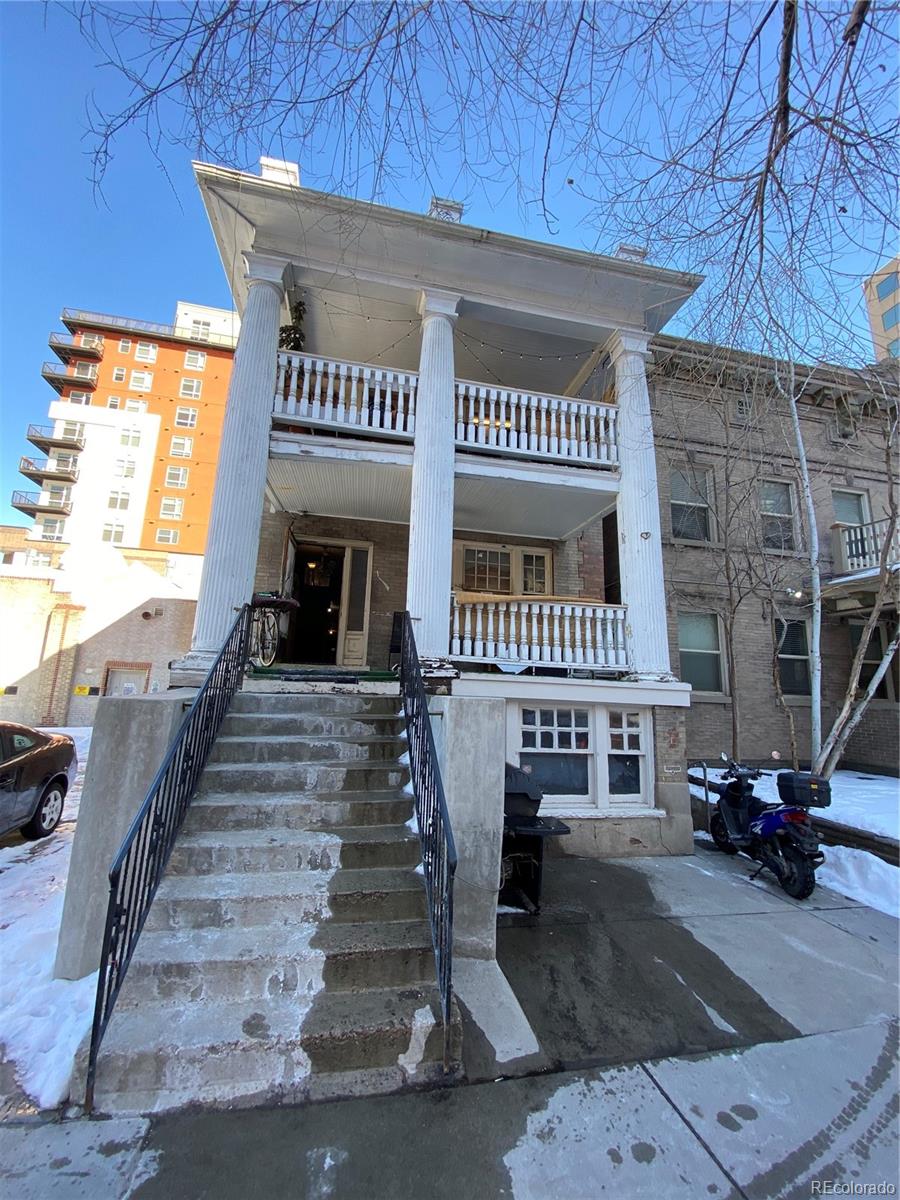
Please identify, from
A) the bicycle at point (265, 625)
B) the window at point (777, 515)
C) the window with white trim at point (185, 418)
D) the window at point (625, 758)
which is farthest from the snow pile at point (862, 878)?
the window with white trim at point (185, 418)

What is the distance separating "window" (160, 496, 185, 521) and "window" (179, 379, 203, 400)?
8979 mm

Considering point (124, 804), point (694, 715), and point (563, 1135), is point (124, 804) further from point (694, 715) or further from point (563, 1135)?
point (694, 715)

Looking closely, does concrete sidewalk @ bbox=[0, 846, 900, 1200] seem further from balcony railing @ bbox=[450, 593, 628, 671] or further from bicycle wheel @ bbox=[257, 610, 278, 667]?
bicycle wheel @ bbox=[257, 610, 278, 667]

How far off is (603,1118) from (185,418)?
46.6 m

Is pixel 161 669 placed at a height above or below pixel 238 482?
below

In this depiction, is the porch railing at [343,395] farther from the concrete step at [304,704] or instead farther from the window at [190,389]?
the window at [190,389]

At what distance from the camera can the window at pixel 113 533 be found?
37.1 meters

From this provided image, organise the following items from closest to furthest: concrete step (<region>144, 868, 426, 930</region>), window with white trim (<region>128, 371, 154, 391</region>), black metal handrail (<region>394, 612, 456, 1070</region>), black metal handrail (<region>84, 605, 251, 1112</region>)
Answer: black metal handrail (<region>84, 605, 251, 1112</region>) → black metal handrail (<region>394, 612, 456, 1070</region>) → concrete step (<region>144, 868, 426, 930</region>) → window with white trim (<region>128, 371, 154, 391</region>)

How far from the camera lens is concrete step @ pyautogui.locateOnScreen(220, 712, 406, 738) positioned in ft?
14.7

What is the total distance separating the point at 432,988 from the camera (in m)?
2.86

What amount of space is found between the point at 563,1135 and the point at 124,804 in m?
3.11

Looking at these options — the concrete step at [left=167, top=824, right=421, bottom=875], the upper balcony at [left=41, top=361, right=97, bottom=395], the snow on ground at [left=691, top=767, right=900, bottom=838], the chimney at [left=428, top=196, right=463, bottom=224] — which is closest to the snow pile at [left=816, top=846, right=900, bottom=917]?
the snow on ground at [left=691, top=767, right=900, bottom=838]

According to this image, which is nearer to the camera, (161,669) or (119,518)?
(161,669)

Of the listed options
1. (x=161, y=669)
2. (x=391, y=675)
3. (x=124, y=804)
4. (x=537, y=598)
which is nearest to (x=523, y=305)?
(x=537, y=598)
